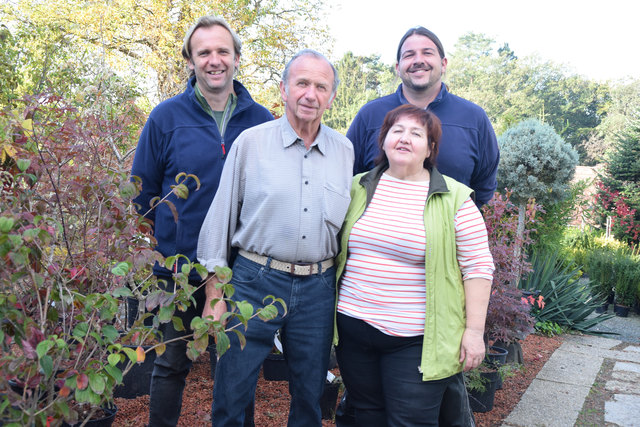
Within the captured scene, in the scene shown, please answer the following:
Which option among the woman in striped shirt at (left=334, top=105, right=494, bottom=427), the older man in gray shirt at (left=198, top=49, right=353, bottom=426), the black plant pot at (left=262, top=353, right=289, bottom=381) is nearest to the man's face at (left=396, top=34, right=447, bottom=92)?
the woman in striped shirt at (left=334, top=105, right=494, bottom=427)

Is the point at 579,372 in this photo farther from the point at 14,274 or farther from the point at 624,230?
the point at 624,230

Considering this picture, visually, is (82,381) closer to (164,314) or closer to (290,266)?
(164,314)

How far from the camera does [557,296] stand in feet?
23.1

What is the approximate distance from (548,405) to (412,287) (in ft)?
9.24

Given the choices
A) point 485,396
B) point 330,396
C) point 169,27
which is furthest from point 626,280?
point 169,27

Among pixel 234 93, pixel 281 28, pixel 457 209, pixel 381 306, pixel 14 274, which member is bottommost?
pixel 381 306

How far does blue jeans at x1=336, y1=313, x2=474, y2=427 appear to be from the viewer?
2113mm

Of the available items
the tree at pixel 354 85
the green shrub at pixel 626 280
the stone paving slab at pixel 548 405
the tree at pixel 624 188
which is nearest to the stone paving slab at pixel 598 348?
the stone paving slab at pixel 548 405

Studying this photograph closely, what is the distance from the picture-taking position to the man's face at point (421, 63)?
273cm

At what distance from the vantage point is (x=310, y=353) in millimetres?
2266

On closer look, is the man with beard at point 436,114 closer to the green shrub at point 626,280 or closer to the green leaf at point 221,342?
the green leaf at point 221,342

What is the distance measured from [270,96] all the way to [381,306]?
1413 cm

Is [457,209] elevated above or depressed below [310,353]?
above

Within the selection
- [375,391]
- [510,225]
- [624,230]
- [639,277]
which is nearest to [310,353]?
[375,391]
